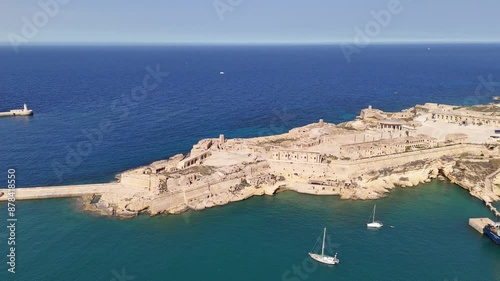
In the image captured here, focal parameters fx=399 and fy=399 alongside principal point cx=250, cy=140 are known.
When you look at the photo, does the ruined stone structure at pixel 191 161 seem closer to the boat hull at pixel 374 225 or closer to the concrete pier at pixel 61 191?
the concrete pier at pixel 61 191

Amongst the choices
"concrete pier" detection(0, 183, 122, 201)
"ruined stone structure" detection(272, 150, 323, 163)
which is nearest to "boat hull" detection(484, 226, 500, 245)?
"ruined stone structure" detection(272, 150, 323, 163)

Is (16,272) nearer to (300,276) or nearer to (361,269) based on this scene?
(300,276)

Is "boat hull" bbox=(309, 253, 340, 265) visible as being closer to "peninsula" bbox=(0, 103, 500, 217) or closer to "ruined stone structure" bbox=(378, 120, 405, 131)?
"peninsula" bbox=(0, 103, 500, 217)

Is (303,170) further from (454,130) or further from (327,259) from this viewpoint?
(454,130)

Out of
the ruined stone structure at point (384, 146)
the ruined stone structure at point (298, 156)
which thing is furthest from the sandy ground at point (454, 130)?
the ruined stone structure at point (298, 156)

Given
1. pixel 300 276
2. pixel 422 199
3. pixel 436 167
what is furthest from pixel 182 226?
pixel 436 167

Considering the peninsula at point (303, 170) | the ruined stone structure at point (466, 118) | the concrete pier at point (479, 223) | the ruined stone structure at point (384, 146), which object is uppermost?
the ruined stone structure at point (466, 118)
